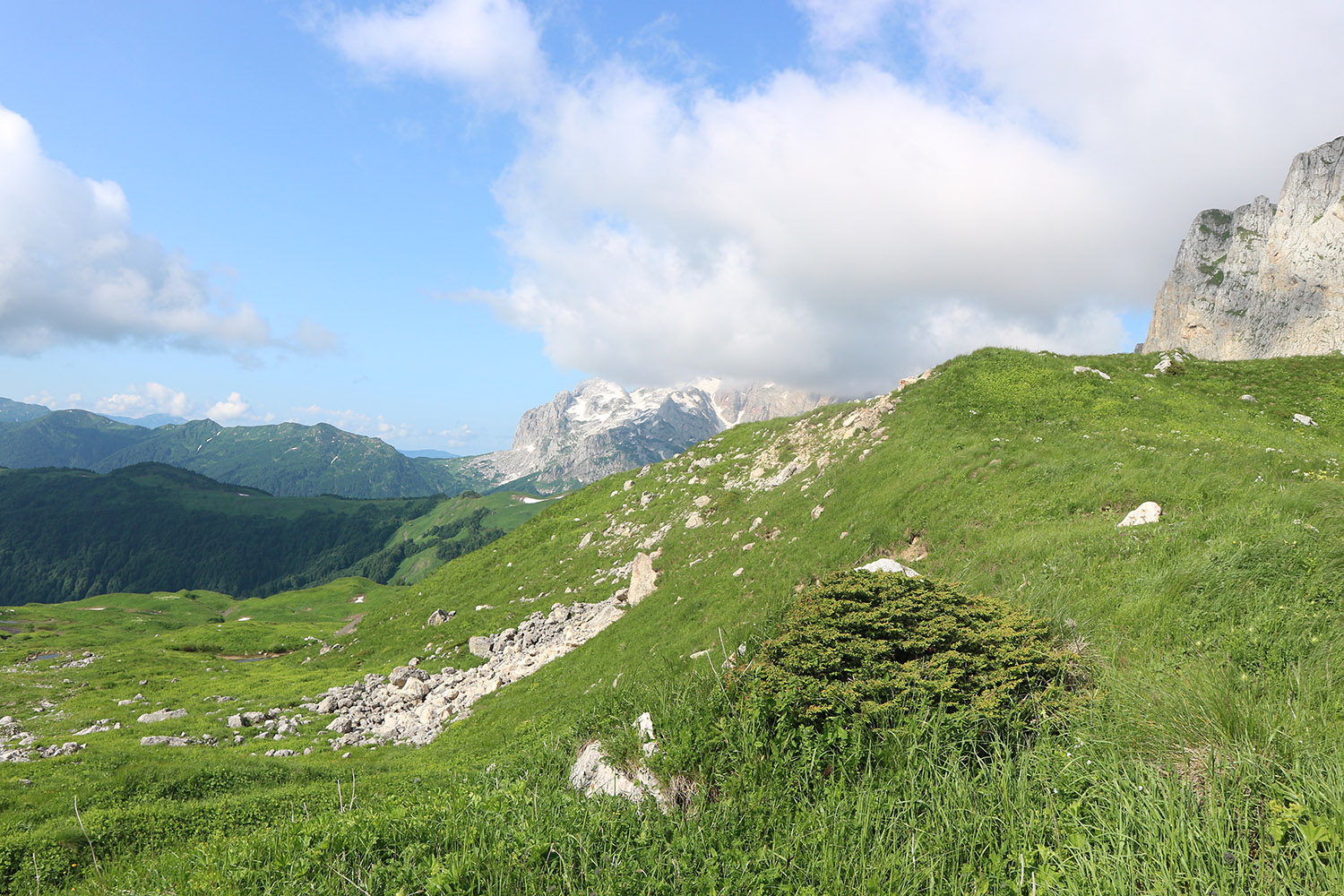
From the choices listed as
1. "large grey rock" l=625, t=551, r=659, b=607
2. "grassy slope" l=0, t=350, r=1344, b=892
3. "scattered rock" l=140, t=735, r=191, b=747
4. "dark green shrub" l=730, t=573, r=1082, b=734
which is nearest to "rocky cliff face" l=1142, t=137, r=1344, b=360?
"grassy slope" l=0, t=350, r=1344, b=892

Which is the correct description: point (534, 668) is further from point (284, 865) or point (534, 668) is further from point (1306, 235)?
point (1306, 235)

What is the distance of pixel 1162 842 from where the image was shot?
484cm

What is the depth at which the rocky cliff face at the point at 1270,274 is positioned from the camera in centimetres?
12519

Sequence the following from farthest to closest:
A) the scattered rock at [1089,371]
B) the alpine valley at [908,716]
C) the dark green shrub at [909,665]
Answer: the scattered rock at [1089,371] < the dark green shrub at [909,665] < the alpine valley at [908,716]

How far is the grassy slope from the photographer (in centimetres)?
518

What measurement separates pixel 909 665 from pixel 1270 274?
20049cm

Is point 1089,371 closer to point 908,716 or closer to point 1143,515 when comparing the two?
point 1143,515

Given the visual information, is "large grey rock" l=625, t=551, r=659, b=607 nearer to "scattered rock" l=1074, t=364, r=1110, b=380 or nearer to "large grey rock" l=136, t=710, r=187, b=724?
"scattered rock" l=1074, t=364, r=1110, b=380

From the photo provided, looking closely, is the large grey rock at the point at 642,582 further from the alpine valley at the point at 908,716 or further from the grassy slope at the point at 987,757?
the grassy slope at the point at 987,757

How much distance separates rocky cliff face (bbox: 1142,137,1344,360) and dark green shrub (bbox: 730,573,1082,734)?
18040cm

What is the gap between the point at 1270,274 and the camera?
138625 mm

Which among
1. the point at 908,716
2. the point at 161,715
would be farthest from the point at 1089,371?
the point at 161,715

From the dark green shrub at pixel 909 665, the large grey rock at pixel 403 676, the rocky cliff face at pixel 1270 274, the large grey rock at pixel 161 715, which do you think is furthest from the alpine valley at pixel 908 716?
the rocky cliff face at pixel 1270 274

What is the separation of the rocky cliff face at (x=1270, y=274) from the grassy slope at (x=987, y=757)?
472 feet
